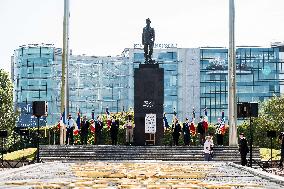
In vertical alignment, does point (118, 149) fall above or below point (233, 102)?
below

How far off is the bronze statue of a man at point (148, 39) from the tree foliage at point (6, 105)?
31.1 m

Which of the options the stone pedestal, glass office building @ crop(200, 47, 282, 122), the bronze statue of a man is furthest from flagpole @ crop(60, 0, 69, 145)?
glass office building @ crop(200, 47, 282, 122)

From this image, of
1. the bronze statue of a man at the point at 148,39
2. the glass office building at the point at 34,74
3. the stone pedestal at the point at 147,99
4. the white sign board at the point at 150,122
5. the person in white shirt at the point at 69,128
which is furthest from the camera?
the glass office building at the point at 34,74

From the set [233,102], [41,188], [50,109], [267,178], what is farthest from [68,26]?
[50,109]

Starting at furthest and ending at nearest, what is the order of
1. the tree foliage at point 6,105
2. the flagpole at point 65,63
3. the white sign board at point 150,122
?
the tree foliage at point 6,105
the flagpole at point 65,63
the white sign board at point 150,122

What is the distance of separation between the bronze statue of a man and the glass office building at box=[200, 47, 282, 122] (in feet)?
320

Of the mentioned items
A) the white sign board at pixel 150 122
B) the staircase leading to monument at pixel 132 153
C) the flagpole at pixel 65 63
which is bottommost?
the staircase leading to monument at pixel 132 153

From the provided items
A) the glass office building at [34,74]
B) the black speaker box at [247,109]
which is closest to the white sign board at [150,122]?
the black speaker box at [247,109]

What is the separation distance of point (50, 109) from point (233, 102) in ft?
362

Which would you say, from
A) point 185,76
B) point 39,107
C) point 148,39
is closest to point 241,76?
point 185,76

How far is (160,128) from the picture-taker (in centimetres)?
3641

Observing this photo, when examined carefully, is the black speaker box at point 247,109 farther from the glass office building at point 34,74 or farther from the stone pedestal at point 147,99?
the glass office building at point 34,74

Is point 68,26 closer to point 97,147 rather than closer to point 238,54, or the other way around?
point 97,147

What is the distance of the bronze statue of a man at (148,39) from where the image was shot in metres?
37.5
